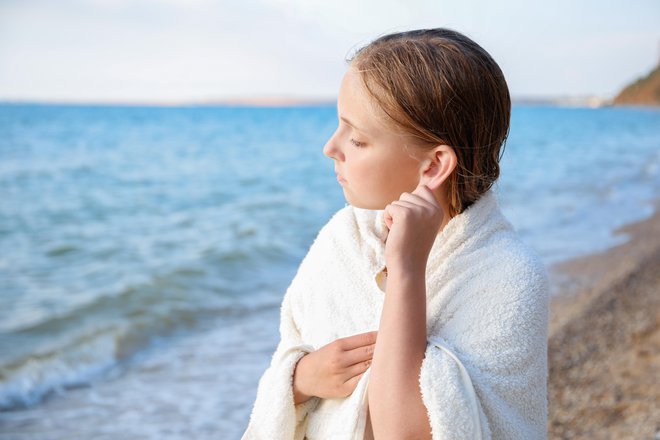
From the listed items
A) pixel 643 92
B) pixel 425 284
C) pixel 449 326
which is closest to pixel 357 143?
pixel 425 284

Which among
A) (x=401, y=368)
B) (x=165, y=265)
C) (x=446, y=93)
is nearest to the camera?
(x=401, y=368)

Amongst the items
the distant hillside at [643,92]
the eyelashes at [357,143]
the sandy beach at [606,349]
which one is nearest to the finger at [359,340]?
the eyelashes at [357,143]

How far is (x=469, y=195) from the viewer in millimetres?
1724

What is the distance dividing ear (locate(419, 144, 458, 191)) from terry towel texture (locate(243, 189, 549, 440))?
13 centimetres

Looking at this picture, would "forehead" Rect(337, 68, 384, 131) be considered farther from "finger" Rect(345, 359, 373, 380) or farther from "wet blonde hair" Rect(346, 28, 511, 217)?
"finger" Rect(345, 359, 373, 380)

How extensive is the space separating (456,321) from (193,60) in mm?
46178

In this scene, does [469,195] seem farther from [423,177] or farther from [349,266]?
[349,266]

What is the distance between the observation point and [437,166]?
5.47 feet

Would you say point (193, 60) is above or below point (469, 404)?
below

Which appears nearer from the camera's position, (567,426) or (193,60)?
(567,426)

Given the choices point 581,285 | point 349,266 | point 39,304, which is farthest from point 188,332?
point 349,266

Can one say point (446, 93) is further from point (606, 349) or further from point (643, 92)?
point (643, 92)

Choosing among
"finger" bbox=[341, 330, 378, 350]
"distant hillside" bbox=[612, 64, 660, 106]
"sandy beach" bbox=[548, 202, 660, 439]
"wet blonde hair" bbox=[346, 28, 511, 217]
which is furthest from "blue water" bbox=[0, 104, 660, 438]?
"distant hillside" bbox=[612, 64, 660, 106]

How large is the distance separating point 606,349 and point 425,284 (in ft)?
15.3
